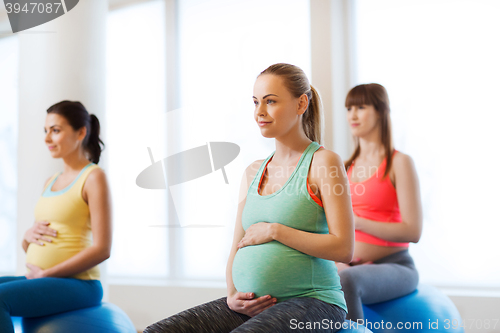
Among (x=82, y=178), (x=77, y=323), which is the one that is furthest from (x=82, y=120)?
(x=77, y=323)

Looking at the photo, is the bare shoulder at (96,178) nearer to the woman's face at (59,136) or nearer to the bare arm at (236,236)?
the woman's face at (59,136)

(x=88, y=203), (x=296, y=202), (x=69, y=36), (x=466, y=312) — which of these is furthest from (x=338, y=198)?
(x=69, y=36)

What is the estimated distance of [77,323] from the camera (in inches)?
63.9

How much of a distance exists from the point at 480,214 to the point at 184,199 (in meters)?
1.89

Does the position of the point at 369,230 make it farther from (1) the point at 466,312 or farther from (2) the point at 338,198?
(1) the point at 466,312

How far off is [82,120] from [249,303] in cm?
133

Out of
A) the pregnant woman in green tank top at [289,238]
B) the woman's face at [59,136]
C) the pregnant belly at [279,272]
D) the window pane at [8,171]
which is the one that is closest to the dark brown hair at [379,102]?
the pregnant woman in green tank top at [289,238]

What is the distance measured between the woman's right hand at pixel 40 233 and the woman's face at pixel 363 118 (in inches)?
56.5

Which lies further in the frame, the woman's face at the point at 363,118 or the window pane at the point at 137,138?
the window pane at the point at 137,138

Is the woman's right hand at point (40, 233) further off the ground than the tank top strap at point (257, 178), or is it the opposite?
the tank top strap at point (257, 178)

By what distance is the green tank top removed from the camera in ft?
3.73

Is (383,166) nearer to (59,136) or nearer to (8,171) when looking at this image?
(59,136)

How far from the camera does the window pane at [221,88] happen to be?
277 cm

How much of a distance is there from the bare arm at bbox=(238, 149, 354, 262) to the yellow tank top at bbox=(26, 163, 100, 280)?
40.9 inches
